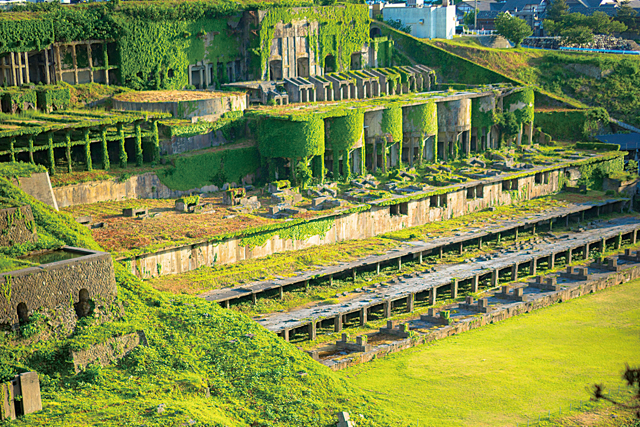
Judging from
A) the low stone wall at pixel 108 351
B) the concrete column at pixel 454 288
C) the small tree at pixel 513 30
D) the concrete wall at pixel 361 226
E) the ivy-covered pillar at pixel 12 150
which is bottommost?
the concrete column at pixel 454 288

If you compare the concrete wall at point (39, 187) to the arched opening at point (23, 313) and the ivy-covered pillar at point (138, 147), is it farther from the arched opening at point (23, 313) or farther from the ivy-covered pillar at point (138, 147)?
the arched opening at point (23, 313)

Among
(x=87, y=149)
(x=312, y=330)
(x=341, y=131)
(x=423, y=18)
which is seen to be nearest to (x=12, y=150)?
(x=87, y=149)

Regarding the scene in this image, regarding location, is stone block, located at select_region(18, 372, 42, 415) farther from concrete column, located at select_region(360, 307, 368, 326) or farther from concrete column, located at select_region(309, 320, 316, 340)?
concrete column, located at select_region(360, 307, 368, 326)

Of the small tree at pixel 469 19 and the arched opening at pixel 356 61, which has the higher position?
the small tree at pixel 469 19

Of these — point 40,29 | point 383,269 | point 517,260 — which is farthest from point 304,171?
point 40,29

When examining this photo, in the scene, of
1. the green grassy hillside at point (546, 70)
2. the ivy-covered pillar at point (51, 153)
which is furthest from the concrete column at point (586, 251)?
the ivy-covered pillar at point (51, 153)

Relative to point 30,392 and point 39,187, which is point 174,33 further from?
point 30,392
